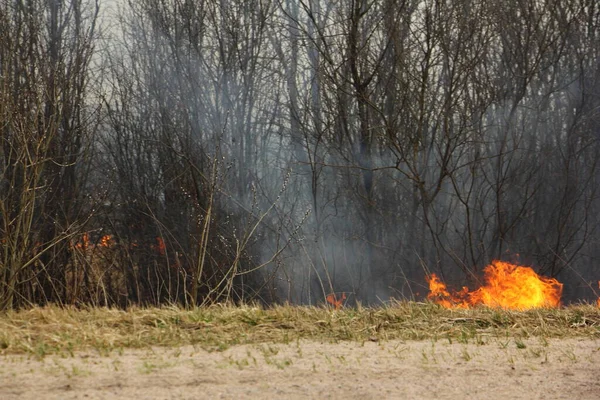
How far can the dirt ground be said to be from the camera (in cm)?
495

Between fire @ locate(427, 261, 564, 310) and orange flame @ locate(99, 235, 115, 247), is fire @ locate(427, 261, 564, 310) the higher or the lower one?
the lower one

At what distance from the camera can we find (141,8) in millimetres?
19750

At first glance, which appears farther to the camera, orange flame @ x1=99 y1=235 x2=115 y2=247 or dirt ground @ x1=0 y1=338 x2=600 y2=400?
orange flame @ x1=99 y1=235 x2=115 y2=247

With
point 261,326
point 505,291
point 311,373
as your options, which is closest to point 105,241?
point 505,291

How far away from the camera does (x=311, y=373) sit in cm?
539

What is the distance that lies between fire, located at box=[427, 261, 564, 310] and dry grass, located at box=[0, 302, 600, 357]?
438 cm

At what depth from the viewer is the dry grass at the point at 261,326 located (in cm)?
615

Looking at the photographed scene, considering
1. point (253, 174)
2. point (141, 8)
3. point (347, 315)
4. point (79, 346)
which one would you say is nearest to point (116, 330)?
point (79, 346)

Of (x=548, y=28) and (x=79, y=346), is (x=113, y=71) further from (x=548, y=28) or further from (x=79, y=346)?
(x=79, y=346)

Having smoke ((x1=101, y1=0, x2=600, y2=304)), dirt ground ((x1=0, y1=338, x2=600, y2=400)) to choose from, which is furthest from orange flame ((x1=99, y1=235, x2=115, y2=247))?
dirt ground ((x1=0, y1=338, x2=600, y2=400))

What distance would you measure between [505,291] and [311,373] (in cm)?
Answer: 847

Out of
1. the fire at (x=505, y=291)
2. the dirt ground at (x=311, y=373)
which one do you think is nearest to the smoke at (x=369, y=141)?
the fire at (x=505, y=291)

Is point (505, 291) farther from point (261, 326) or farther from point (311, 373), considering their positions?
point (311, 373)

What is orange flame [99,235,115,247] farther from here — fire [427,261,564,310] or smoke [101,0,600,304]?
fire [427,261,564,310]
